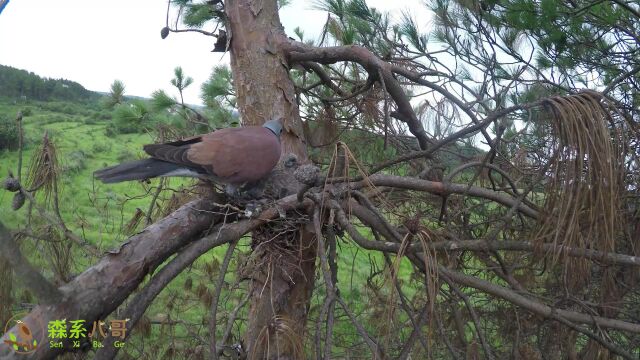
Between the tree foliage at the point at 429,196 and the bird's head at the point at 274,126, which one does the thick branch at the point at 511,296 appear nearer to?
the tree foliage at the point at 429,196

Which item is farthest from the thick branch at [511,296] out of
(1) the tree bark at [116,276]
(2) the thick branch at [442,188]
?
(1) the tree bark at [116,276]

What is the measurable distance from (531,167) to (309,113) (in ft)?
4.19

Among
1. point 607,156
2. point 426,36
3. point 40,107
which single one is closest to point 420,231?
point 607,156

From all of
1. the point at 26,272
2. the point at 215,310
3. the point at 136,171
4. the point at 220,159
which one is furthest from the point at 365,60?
the point at 26,272

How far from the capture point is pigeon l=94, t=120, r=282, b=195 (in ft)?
5.36

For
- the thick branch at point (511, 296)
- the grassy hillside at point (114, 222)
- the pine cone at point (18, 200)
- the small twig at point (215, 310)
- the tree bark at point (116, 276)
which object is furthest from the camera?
the grassy hillside at point (114, 222)

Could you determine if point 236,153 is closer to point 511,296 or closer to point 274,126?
point 274,126

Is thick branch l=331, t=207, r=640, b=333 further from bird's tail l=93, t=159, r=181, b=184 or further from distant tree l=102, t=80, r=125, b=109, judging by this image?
distant tree l=102, t=80, r=125, b=109

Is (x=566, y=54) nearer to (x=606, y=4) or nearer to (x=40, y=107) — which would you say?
(x=606, y=4)

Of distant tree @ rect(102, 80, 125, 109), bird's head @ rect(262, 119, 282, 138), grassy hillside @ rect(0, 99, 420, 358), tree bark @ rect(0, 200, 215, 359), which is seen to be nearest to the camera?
tree bark @ rect(0, 200, 215, 359)

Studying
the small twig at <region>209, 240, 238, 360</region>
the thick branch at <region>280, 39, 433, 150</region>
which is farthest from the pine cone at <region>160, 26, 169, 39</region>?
the small twig at <region>209, 240, 238, 360</region>

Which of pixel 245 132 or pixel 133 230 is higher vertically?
pixel 245 132

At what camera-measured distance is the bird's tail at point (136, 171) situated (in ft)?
5.03

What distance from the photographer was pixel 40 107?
9.79 m
